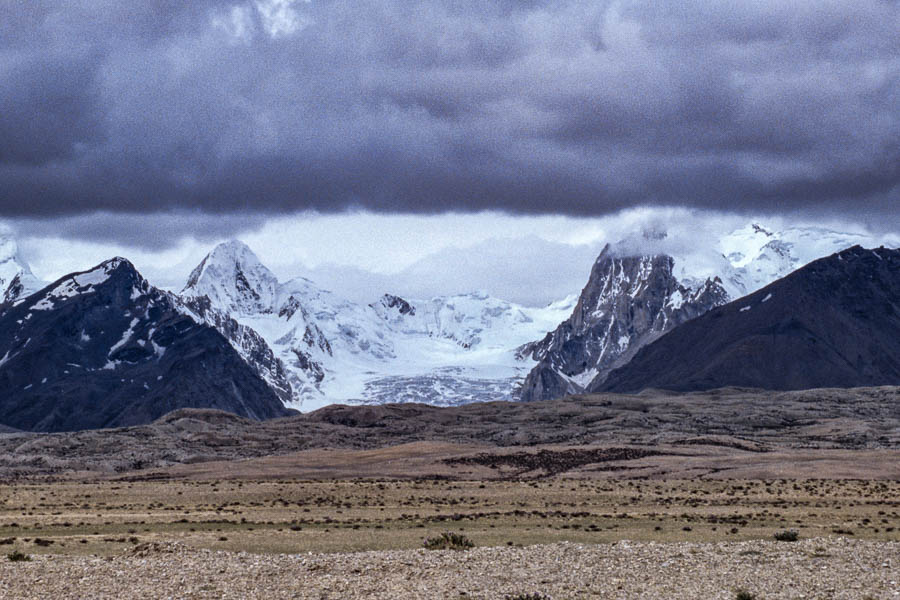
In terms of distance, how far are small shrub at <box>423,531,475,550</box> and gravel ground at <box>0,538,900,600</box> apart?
1385mm

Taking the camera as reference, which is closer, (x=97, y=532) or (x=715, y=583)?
(x=715, y=583)

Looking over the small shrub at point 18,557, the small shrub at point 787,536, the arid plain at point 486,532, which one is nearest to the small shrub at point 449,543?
the arid plain at point 486,532

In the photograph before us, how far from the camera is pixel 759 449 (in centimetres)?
18000

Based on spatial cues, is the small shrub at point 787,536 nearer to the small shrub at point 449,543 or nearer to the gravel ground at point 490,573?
the gravel ground at point 490,573

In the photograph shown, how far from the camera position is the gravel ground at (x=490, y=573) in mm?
45375

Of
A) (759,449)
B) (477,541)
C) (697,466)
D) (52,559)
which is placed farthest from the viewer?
(759,449)

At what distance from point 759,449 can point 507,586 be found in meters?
140

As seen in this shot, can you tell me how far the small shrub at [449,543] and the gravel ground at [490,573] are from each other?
1.38 metres

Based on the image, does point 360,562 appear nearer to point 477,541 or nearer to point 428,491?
point 477,541

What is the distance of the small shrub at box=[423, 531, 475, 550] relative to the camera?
56.7 metres

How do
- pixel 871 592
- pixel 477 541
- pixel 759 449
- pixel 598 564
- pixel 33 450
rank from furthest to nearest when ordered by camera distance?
pixel 33 450, pixel 759 449, pixel 477 541, pixel 598 564, pixel 871 592

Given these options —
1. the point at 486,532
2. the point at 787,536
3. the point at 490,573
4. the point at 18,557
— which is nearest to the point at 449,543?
the point at 490,573

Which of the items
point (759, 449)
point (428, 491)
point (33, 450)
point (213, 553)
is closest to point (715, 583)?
point (213, 553)

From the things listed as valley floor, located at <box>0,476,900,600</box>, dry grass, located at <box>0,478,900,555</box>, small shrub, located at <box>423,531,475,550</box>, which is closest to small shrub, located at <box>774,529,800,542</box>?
valley floor, located at <box>0,476,900,600</box>
